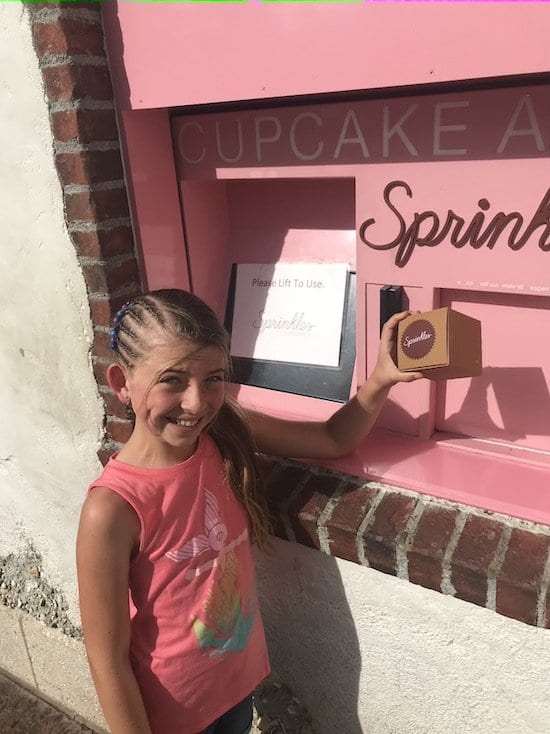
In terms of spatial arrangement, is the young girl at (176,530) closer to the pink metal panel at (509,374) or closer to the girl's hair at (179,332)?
the girl's hair at (179,332)

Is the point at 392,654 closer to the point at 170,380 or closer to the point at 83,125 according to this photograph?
the point at 170,380

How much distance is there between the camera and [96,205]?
71.3 inches

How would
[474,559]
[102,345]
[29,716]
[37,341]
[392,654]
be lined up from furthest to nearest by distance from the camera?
[29,716], [37,341], [102,345], [392,654], [474,559]

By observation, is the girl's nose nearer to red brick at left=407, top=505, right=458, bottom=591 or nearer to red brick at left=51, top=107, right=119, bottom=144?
red brick at left=407, top=505, right=458, bottom=591

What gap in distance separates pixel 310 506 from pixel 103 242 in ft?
3.13

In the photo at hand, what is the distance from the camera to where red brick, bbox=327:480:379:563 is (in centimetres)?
160

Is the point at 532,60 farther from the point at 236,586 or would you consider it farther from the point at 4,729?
the point at 4,729

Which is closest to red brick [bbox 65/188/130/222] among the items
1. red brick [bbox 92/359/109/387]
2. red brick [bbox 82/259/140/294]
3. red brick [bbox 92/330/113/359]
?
red brick [bbox 82/259/140/294]

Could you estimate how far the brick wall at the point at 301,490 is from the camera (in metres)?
1.43

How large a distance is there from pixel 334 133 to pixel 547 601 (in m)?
1.21

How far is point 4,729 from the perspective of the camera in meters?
2.73

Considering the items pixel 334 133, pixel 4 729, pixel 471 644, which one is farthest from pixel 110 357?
pixel 4 729

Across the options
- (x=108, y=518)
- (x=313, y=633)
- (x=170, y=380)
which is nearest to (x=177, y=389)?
(x=170, y=380)

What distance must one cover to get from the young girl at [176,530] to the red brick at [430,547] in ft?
0.95
